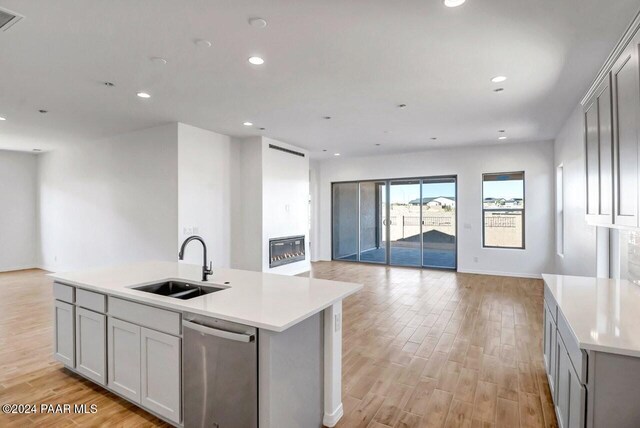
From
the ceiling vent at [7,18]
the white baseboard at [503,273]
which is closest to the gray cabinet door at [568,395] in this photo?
the ceiling vent at [7,18]

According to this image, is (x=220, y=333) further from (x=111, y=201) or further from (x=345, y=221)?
(x=345, y=221)

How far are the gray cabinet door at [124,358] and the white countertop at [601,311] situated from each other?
2537 mm

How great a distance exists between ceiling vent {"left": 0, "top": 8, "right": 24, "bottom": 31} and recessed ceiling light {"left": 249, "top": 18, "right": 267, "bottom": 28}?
1.58m

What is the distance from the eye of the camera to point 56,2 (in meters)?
2.14

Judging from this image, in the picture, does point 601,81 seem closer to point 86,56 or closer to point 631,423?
point 631,423

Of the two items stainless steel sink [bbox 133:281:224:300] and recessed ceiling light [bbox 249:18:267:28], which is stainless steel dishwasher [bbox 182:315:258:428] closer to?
stainless steel sink [bbox 133:281:224:300]

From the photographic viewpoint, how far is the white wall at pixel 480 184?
6.66 meters

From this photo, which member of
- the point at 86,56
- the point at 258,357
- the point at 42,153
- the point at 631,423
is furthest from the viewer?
the point at 42,153

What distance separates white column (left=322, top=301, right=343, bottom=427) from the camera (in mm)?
2115

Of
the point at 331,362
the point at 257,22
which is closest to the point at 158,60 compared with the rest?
the point at 257,22

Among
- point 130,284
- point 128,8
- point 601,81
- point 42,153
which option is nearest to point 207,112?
point 128,8

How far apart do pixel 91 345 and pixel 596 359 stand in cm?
317

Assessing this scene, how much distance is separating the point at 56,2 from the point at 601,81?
3.93m

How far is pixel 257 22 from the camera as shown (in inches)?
92.8
